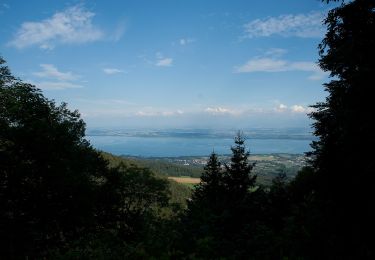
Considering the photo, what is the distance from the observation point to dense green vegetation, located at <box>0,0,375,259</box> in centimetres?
812

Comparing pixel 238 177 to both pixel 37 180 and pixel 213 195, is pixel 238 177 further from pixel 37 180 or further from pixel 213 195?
pixel 37 180

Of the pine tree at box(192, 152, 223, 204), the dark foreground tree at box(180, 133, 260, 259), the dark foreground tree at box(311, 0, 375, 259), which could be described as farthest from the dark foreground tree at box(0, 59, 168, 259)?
the pine tree at box(192, 152, 223, 204)

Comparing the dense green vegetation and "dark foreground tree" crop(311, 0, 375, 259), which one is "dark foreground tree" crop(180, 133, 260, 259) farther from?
"dark foreground tree" crop(311, 0, 375, 259)

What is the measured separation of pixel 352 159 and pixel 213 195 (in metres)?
20.7

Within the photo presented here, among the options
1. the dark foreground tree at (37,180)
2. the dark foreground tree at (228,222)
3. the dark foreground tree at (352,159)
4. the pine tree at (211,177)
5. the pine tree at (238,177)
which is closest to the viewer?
the dark foreground tree at (352,159)

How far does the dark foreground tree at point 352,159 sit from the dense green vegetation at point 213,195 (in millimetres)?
25

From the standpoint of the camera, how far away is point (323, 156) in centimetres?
934

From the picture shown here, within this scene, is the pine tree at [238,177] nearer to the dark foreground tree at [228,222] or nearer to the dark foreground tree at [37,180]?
the dark foreground tree at [228,222]

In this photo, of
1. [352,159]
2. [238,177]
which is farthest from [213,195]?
[352,159]

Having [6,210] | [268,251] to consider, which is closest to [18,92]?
[6,210]

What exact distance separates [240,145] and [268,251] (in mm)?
17984

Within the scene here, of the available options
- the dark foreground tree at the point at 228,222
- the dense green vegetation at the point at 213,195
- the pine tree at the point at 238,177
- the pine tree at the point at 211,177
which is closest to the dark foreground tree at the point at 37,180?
the dense green vegetation at the point at 213,195

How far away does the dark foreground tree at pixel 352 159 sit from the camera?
7.71 meters

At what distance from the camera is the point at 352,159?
8359mm
